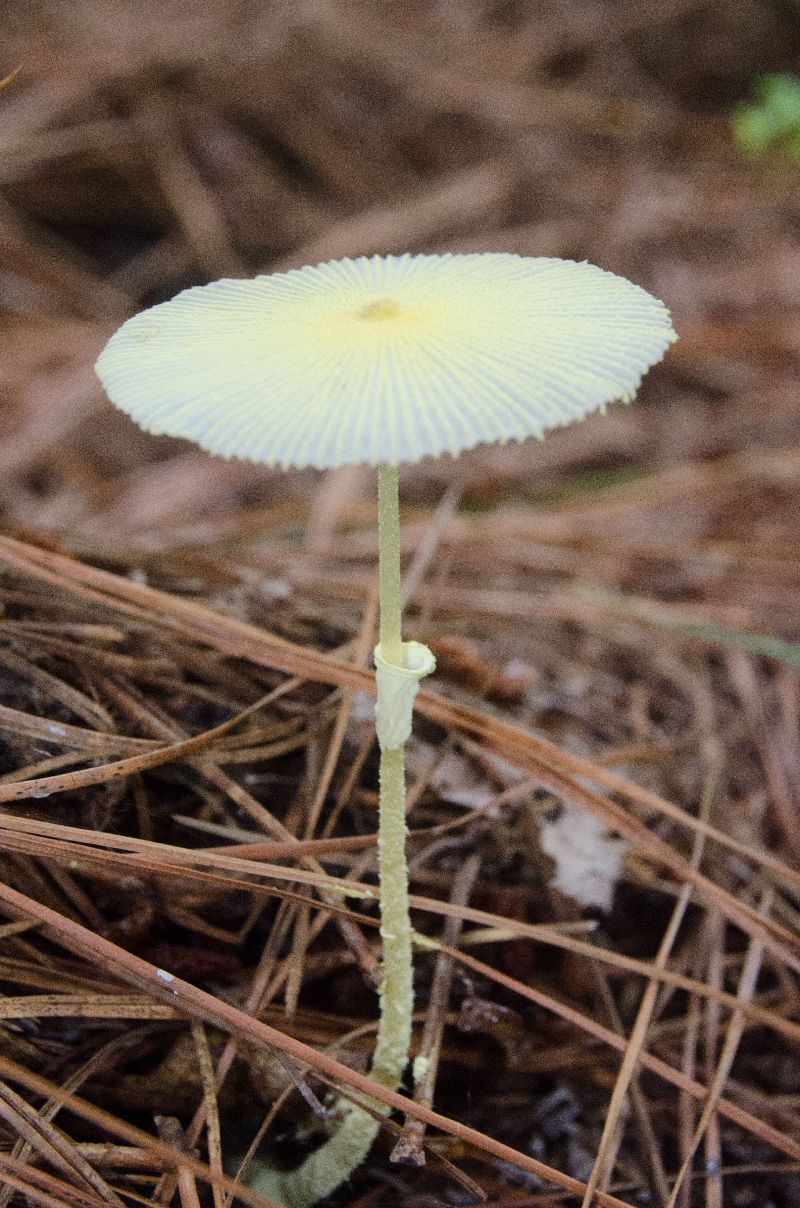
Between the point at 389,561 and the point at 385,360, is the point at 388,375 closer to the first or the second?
the point at 385,360

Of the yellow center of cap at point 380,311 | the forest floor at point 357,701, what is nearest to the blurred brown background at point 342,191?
the forest floor at point 357,701

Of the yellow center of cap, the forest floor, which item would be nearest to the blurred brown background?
the forest floor

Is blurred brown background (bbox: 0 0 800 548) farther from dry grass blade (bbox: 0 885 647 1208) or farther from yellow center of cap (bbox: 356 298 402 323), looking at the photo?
yellow center of cap (bbox: 356 298 402 323)

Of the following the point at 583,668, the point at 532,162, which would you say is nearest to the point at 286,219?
the point at 532,162

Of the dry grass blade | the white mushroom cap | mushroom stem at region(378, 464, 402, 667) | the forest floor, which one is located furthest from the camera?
the forest floor

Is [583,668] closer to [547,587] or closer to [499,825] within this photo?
[547,587]
